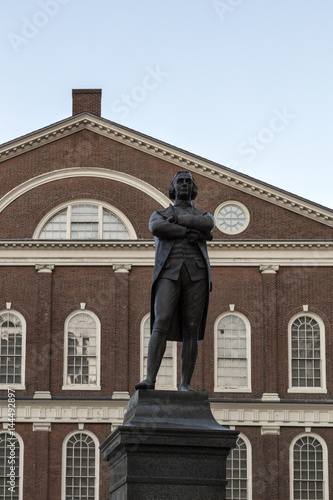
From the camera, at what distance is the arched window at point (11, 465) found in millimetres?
37875

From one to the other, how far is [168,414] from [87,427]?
28.7 m

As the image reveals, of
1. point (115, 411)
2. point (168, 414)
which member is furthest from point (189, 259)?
point (115, 411)

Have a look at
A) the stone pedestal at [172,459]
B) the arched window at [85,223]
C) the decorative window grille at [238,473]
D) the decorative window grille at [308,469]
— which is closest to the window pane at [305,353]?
the decorative window grille at [308,469]

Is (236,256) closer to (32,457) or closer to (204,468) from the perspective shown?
(32,457)

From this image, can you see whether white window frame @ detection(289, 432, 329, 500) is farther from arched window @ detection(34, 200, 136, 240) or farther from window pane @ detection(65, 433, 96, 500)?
arched window @ detection(34, 200, 136, 240)

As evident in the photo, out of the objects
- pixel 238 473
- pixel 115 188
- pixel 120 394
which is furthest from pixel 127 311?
pixel 238 473

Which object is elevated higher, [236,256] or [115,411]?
[236,256]

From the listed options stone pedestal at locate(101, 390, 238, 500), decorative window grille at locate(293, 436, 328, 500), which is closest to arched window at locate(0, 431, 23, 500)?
decorative window grille at locate(293, 436, 328, 500)

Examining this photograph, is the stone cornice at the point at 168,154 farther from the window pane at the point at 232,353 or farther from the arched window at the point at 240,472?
the arched window at the point at 240,472

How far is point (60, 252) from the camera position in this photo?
3991 centimetres

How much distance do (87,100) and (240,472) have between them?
51.5 ft

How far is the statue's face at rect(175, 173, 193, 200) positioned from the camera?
11.4 metres

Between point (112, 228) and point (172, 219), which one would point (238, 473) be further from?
point (172, 219)

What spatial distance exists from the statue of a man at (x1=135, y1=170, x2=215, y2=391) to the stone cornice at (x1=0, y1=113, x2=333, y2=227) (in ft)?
95.5
